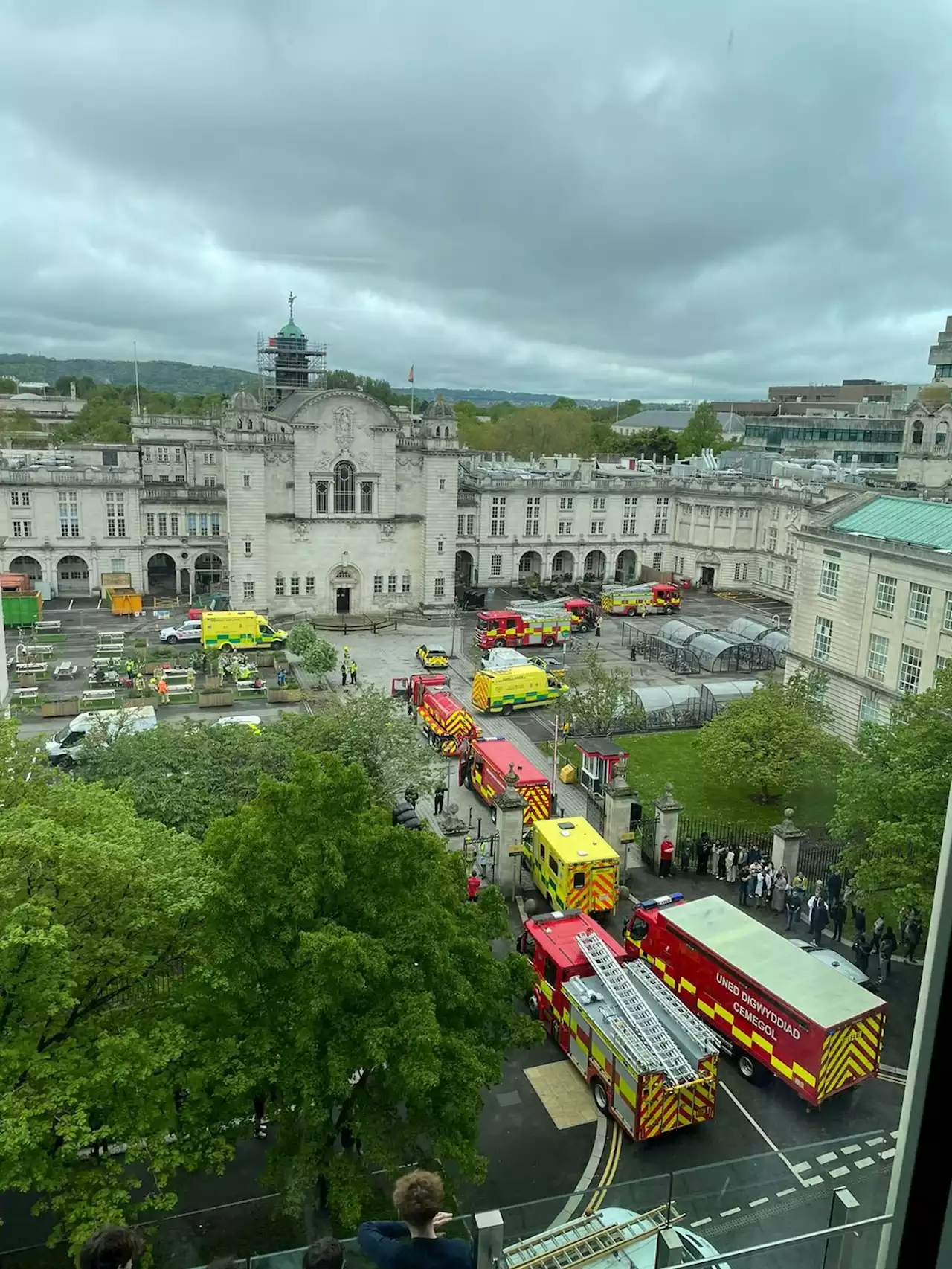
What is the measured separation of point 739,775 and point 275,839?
18.0 metres

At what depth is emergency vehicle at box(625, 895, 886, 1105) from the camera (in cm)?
1390

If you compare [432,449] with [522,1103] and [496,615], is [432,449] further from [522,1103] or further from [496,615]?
[522,1103]

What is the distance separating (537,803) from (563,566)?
40.3 m

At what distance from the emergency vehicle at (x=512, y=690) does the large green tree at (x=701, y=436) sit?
65389mm

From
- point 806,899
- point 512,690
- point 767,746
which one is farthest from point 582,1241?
point 512,690

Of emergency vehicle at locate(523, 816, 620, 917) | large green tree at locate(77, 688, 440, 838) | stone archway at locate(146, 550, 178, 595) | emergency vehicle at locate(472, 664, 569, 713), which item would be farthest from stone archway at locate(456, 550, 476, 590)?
emergency vehicle at locate(523, 816, 620, 917)

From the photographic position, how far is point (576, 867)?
63.8 ft

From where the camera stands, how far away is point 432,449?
170 feet

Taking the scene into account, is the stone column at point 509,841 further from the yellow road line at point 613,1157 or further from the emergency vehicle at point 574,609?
the emergency vehicle at point 574,609

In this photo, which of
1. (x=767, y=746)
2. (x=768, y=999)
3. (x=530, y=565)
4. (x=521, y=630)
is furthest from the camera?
(x=530, y=565)

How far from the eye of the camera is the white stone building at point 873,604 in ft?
92.6

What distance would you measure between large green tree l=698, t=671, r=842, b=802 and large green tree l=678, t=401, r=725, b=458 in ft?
239

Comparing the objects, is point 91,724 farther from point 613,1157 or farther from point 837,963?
point 837,963

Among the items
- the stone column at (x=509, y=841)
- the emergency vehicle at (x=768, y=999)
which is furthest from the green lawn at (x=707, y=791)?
the emergency vehicle at (x=768, y=999)
